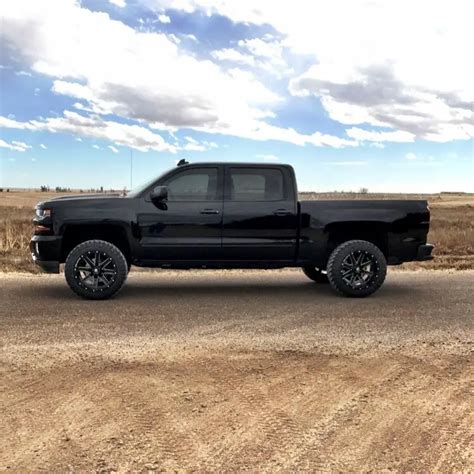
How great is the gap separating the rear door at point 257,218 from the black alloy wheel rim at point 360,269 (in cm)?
87

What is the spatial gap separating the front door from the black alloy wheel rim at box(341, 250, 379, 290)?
80.2 inches

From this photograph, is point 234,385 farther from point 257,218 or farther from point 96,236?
point 96,236

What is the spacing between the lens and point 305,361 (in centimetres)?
530

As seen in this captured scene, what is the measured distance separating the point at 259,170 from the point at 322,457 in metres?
5.87

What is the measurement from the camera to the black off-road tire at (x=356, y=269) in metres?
8.58

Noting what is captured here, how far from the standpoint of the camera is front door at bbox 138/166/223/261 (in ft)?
27.7

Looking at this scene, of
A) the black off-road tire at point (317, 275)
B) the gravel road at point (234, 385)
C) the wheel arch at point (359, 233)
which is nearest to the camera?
the gravel road at point (234, 385)

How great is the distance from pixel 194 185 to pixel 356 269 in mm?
2833

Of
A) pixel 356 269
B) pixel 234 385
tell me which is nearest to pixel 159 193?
pixel 356 269

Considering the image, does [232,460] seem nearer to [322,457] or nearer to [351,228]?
[322,457]

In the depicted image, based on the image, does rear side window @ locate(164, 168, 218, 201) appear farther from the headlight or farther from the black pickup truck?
the headlight

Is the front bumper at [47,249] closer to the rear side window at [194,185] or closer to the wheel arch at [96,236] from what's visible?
the wheel arch at [96,236]

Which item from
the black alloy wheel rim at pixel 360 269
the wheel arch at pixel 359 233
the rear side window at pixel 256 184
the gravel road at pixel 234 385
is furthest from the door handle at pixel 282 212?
the gravel road at pixel 234 385

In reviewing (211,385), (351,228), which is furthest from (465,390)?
(351,228)
